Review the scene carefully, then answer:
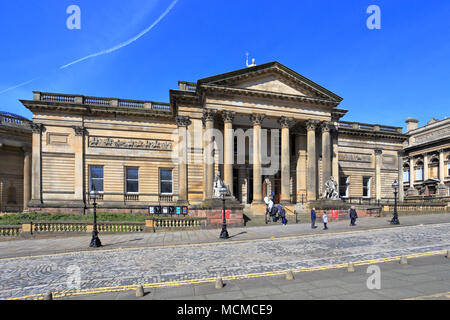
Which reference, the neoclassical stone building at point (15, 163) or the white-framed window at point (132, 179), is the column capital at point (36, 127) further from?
the white-framed window at point (132, 179)

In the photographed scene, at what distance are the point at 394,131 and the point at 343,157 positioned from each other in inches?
371

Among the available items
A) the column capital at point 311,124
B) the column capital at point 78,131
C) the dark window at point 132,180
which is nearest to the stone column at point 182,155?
the dark window at point 132,180

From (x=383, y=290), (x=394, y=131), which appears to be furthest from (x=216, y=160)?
(x=394, y=131)

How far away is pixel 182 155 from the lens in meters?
26.2

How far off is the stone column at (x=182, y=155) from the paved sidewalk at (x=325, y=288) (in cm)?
1913

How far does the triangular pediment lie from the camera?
82.5 ft

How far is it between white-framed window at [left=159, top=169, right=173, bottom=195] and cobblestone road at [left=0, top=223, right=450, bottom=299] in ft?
52.7

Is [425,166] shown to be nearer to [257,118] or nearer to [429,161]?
[429,161]

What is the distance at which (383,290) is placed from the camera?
605cm

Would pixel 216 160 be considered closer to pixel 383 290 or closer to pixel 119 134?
pixel 119 134

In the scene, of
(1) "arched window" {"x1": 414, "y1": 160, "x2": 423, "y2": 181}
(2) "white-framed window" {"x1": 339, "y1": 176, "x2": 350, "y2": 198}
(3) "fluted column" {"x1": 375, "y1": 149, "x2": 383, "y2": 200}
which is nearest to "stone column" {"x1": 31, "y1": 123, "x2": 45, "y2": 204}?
(2) "white-framed window" {"x1": 339, "y1": 176, "x2": 350, "y2": 198}

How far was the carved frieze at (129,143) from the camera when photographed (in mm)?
27750

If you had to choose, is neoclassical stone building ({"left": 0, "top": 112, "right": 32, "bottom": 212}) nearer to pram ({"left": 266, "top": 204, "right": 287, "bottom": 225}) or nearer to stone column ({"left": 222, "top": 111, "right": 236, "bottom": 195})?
stone column ({"left": 222, "top": 111, "right": 236, "bottom": 195})

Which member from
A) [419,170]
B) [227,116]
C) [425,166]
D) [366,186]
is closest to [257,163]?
[227,116]
